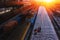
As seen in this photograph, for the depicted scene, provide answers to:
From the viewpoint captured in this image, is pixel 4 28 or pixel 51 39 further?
pixel 51 39

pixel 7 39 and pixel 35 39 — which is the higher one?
pixel 7 39

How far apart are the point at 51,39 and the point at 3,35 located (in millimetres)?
1233

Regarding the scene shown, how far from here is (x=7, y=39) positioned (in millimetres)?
3590

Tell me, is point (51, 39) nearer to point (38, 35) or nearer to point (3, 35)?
point (38, 35)

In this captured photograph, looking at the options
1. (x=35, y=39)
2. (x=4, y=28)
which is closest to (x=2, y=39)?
(x=4, y=28)

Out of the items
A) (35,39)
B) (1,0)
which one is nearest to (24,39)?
(35,39)

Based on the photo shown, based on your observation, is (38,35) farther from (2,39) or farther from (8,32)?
(2,39)

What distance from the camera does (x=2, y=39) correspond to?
141 inches

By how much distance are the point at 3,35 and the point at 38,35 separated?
1185 millimetres

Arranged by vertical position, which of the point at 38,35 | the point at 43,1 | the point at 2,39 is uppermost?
the point at 2,39

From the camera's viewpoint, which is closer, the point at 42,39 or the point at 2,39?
the point at 2,39

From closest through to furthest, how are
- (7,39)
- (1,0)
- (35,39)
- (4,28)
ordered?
1. (7,39)
2. (4,28)
3. (35,39)
4. (1,0)

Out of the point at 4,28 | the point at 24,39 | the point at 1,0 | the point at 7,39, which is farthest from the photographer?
the point at 1,0

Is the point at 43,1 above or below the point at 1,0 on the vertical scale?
below
